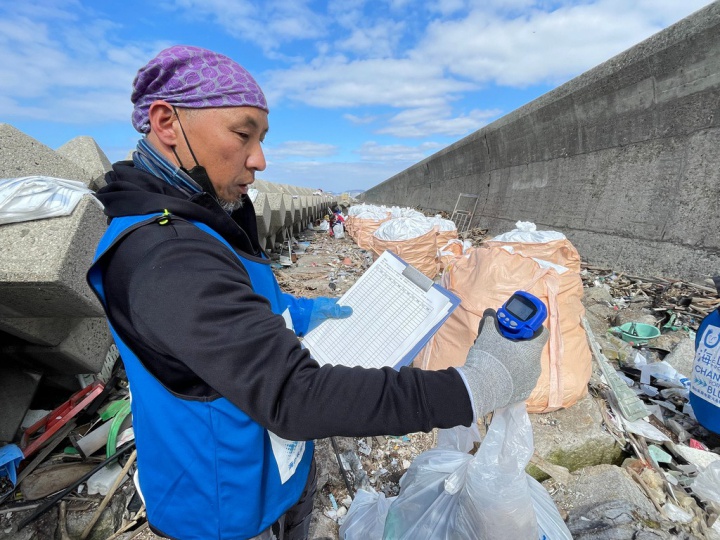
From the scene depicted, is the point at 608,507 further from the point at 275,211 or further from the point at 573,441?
the point at 275,211

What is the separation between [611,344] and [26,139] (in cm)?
466

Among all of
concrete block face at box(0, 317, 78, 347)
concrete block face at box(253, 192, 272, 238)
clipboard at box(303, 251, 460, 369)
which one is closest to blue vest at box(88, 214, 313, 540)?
clipboard at box(303, 251, 460, 369)

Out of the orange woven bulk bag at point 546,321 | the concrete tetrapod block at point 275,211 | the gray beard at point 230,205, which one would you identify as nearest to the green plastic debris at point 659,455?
the orange woven bulk bag at point 546,321

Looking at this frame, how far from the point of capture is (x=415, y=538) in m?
1.33

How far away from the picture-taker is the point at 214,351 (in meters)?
0.66

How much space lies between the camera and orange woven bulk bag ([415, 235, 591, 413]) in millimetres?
2246

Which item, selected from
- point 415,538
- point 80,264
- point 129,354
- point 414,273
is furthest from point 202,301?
point 80,264

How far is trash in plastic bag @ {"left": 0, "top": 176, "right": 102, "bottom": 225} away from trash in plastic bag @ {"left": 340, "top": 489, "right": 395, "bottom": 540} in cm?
198

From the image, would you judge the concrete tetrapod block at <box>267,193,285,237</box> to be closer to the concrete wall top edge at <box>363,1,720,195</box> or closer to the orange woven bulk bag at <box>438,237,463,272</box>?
the orange woven bulk bag at <box>438,237,463,272</box>

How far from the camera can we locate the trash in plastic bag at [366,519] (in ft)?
5.09

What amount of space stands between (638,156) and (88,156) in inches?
235

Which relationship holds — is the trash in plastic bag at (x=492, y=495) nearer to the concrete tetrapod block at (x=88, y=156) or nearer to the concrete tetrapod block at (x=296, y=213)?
the concrete tetrapod block at (x=88, y=156)

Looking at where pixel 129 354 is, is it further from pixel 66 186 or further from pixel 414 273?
pixel 66 186

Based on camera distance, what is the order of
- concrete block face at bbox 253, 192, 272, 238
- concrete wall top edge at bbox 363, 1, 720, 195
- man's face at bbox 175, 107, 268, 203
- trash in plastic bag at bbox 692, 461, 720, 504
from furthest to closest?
concrete block face at bbox 253, 192, 272, 238 → concrete wall top edge at bbox 363, 1, 720, 195 → trash in plastic bag at bbox 692, 461, 720, 504 → man's face at bbox 175, 107, 268, 203
